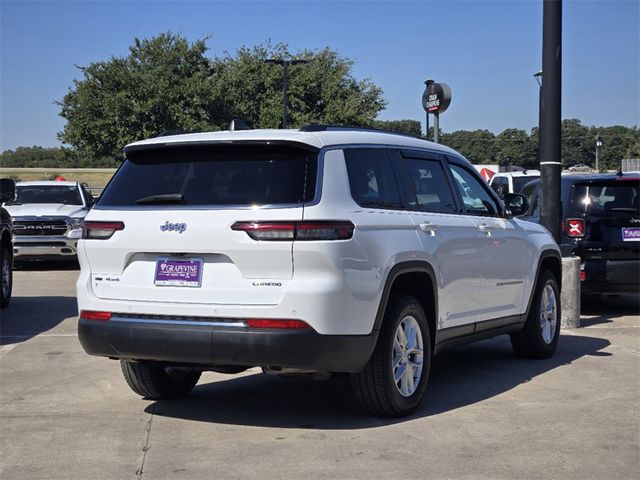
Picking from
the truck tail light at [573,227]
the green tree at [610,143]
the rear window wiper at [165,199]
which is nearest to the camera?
the rear window wiper at [165,199]

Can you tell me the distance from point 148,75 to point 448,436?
43448 millimetres

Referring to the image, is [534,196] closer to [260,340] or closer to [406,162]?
[406,162]

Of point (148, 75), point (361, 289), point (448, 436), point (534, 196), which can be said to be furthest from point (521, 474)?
point (148, 75)

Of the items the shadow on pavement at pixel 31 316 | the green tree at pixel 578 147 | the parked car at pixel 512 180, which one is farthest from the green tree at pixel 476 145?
the shadow on pavement at pixel 31 316

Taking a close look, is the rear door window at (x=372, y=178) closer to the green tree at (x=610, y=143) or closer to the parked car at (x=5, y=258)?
the parked car at (x=5, y=258)

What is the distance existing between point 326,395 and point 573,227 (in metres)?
5.41

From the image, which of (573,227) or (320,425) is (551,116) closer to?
(573,227)

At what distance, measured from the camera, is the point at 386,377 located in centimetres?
594

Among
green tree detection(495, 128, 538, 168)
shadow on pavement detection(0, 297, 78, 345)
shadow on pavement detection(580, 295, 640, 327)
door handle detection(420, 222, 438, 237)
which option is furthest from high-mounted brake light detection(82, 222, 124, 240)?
green tree detection(495, 128, 538, 168)

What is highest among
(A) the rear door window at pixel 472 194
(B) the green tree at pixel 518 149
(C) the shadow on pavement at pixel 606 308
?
(B) the green tree at pixel 518 149

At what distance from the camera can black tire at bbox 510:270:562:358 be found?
845cm

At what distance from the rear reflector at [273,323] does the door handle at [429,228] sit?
1.40 m

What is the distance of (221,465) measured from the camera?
5.15m

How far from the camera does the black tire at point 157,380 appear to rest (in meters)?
6.62
